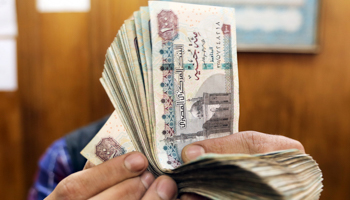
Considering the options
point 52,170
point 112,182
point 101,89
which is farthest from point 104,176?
point 101,89

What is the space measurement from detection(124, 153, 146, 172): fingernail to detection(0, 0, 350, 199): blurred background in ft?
3.06

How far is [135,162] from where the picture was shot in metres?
0.41

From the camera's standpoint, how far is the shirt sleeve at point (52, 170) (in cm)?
99

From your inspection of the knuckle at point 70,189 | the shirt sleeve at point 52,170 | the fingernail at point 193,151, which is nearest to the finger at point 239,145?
the fingernail at point 193,151

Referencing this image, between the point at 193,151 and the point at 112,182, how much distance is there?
0.16 meters

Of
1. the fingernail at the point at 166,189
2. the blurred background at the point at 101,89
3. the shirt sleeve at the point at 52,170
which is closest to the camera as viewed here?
the fingernail at the point at 166,189

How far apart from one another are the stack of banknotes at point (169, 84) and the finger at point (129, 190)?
32mm

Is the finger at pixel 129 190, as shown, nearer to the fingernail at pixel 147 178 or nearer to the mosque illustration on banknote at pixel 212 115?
the fingernail at pixel 147 178

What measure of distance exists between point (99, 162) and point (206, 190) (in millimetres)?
215

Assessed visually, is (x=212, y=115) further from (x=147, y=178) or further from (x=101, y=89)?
(x=101, y=89)

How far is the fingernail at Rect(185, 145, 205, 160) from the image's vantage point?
0.42m

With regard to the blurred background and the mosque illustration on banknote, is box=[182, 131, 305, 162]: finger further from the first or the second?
the blurred background

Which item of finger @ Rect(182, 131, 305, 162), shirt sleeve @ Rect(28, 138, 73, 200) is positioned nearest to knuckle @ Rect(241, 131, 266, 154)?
finger @ Rect(182, 131, 305, 162)

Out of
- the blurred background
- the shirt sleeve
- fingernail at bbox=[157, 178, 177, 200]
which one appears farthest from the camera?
the blurred background
